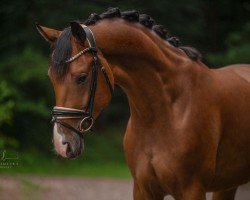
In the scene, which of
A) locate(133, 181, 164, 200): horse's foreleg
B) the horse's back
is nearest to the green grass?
the horse's back

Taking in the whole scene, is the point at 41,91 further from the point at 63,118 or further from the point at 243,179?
the point at 63,118

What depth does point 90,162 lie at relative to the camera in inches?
417

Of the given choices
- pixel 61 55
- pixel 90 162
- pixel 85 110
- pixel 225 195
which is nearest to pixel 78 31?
pixel 61 55

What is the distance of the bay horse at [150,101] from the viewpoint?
3.15 meters

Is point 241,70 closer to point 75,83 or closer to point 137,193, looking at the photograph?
point 137,193

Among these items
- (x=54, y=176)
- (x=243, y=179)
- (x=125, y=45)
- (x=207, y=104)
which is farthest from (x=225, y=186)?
(x=54, y=176)

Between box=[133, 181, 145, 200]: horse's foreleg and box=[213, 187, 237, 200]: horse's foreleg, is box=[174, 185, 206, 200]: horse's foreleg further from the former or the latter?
box=[213, 187, 237, 200]: horse's foreleg

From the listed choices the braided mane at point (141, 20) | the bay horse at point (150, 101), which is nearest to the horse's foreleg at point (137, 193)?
the bay horse at point (150, 101)

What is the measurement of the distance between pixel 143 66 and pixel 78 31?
50cm

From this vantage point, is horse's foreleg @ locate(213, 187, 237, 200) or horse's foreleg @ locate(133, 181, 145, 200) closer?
horse's foreleg @ locate(133, 181, 145, 200)

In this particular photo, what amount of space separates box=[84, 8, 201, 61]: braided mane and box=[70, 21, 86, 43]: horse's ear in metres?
0.23

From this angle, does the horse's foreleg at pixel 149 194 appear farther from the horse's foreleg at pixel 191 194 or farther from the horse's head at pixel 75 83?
the horse's head at pixel 75 83

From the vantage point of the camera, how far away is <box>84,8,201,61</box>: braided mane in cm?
344

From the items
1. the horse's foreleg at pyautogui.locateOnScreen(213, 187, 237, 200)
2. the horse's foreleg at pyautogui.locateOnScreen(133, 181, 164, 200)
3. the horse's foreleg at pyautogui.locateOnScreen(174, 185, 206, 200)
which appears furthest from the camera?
the horse's foreleg at pyautogui.locateOnScreen(213, 187, 237, 200)
